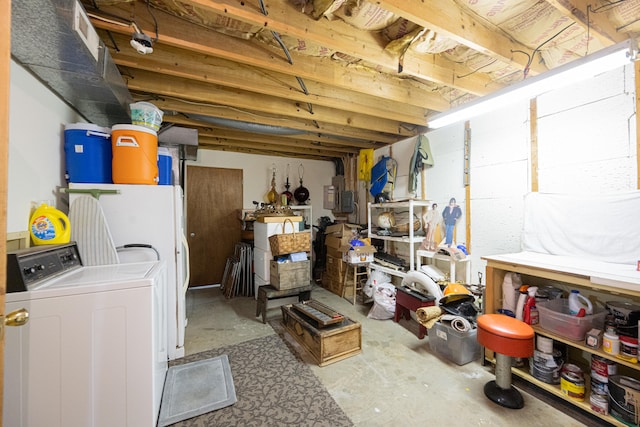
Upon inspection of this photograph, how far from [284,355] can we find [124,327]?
1498 mm

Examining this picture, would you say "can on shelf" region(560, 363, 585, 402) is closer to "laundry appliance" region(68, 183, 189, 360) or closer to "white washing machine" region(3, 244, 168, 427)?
"white washing machine" region(3, 244, 168, 427)

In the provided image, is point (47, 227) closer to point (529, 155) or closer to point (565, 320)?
point (565, 320)

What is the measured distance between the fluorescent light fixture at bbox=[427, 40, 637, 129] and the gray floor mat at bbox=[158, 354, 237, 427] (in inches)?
122

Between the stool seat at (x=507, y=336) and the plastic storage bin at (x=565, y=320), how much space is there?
0.82 ft

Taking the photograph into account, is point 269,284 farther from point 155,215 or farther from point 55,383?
point 55,383

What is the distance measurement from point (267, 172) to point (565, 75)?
4.36 meters

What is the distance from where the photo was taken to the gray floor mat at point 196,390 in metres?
1.68

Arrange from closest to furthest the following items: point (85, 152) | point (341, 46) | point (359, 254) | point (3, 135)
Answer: point (3, 135) → point (341, 46) → point (85, 152) → point (359, 254)

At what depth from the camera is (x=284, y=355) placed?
2369mm

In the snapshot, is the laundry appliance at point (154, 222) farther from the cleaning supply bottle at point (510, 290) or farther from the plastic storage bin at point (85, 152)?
the cleaning supply bottle at point (510, 290)

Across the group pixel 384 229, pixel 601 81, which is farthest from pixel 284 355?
pixel 601 81

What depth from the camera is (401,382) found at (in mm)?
1993

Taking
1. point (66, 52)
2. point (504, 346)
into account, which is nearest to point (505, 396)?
point (504, 346)

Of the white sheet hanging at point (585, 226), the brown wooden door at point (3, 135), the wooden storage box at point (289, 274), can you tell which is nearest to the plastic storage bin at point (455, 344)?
the white sheet hanging at point (585, 226)
